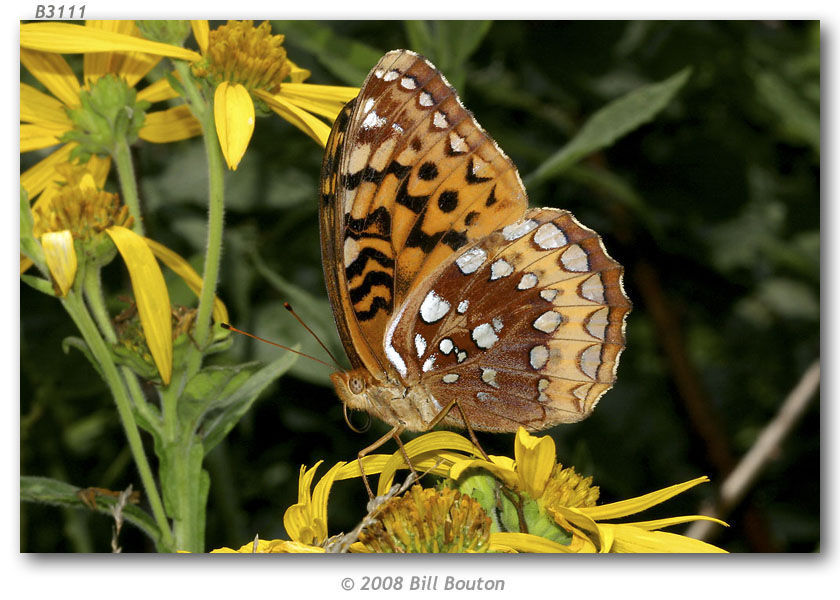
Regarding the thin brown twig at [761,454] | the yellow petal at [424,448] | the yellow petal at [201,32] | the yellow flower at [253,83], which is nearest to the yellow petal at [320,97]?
the yellow flower at [253,83]

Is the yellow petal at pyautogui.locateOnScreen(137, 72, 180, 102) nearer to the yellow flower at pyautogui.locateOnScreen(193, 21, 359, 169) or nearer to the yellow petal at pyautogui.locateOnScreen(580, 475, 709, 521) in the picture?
the yellow flower at pyautogui.locateOnScreen(193, 21, 359, 169)

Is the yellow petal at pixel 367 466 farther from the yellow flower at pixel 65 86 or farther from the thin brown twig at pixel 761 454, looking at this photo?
the thin brown twig at pixel 761 454

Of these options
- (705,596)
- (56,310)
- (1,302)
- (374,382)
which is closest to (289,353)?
(374,382)

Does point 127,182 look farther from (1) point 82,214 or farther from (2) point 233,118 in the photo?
(2) point 233,118

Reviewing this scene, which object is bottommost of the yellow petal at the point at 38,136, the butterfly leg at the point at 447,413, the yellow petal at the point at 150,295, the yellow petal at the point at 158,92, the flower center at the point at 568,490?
the flower center at the point at 568,490

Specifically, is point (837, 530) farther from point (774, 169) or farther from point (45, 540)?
point (45, 540)

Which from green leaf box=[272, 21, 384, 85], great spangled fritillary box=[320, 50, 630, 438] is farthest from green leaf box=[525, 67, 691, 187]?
green leaf box=[272, 21, 384, 85]

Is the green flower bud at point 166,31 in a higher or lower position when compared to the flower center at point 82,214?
higher
